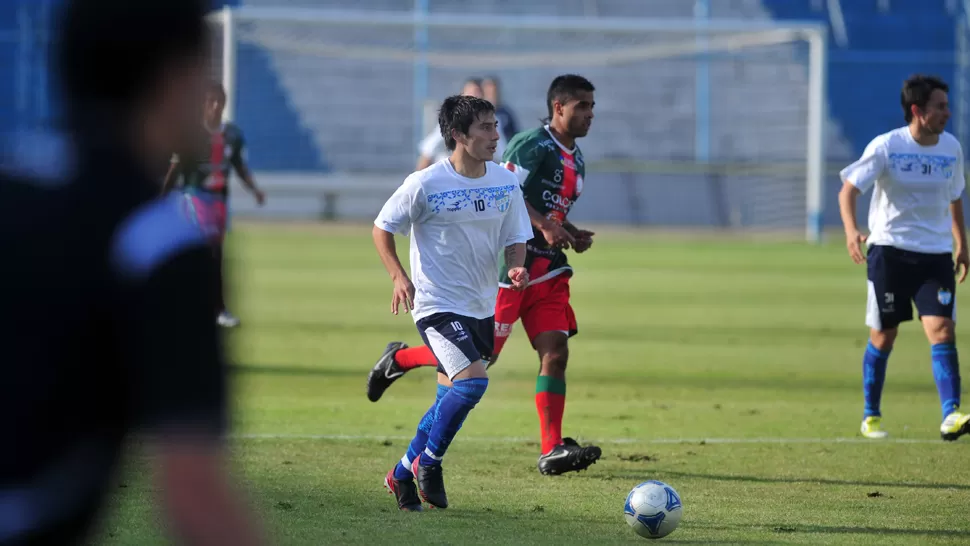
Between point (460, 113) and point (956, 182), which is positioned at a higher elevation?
point (460, 113)

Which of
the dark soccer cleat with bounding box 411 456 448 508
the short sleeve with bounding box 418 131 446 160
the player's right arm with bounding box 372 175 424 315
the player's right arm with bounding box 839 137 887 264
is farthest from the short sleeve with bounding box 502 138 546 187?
the short sleeve with bounding box 418 131 446 160

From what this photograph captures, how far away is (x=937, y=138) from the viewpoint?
27.8 feet

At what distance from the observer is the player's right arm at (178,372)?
2098 mm

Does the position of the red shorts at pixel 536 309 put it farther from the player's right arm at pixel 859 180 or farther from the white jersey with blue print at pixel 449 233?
the player's right arm at pixel 859 180

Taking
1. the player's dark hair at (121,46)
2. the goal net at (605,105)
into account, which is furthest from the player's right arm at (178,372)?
the goal net at (605,105)

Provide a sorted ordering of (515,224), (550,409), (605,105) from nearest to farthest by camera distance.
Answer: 1. (515,224)
2. (550,409)
3. (605,105)

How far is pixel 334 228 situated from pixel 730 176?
9.97 m

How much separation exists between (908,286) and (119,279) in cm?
704

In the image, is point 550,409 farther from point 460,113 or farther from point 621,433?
point 460,113

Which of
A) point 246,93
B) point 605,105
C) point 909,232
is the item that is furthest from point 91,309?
point 605,105

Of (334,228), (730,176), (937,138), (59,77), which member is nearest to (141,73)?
(59,77)

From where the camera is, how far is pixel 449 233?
616 cm

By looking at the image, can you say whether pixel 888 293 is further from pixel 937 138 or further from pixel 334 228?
pixel 334 228

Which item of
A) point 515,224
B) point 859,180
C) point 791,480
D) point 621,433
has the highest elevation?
point 859,180
